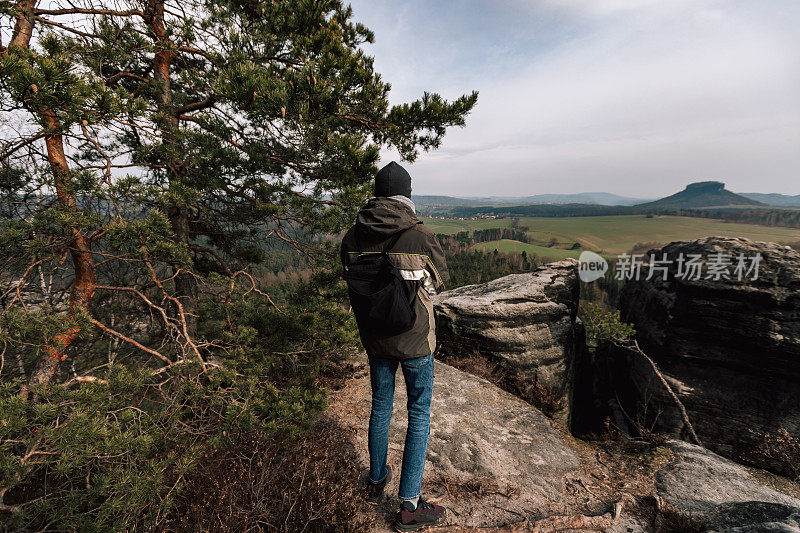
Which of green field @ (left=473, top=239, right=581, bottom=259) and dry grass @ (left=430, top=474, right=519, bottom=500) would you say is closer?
dry grass @ (left=430, top=474, right=519, bottom=500)

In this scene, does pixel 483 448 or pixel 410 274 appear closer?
pixel 410 274

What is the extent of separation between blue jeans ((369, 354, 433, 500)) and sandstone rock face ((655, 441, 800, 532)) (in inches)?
94.2

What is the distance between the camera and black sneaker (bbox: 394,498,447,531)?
2332mm

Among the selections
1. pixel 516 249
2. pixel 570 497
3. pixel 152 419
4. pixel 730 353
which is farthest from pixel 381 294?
pixel 516 249

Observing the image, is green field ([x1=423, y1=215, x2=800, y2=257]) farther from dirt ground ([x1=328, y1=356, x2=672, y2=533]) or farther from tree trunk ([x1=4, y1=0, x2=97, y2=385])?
tree trunk ([x1=4, y1=0, x2=97, y2=385])

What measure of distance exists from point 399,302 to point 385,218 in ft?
2.01

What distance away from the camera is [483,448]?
402 centimetres

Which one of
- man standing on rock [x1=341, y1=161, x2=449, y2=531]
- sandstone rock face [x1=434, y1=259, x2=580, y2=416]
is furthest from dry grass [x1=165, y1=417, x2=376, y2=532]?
sandstone rock face [x1=434, y1=259, x2=580, y2=416]

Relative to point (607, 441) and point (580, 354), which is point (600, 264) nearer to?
point (580, 354)

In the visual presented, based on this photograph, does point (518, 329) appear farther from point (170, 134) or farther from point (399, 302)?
point (170, 134)

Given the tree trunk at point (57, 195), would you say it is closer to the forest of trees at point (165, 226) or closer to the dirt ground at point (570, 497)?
the forest of trees at point (165, 226)

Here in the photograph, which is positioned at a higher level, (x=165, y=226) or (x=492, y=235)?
(x=165, y=226)

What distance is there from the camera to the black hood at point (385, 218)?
2072mm

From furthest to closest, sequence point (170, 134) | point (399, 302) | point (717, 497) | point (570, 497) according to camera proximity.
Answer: point (170, 134)
point (570, 497)
point (717, 497)
point (399, 302)
